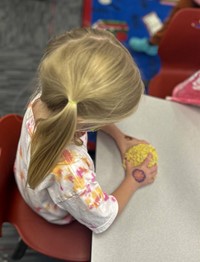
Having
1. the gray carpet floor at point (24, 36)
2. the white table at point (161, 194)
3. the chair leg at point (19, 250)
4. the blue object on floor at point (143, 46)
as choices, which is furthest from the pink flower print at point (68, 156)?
the blue object on floor at point (143, 46)

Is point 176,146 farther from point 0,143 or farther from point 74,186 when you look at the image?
point 0,143

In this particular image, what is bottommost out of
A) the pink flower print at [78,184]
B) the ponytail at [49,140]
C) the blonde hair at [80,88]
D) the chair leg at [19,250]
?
the chair leg at [19,250]

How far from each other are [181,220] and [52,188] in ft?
1.17

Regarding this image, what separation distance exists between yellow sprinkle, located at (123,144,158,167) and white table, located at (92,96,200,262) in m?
0.03

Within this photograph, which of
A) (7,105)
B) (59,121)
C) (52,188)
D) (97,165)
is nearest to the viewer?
(59,121)

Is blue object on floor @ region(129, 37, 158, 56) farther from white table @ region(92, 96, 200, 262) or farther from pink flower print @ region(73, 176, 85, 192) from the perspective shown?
pink flower print @ region(73, 176, 85, 192)

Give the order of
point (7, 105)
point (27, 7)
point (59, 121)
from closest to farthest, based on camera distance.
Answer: point (59, 121) < point (7, 105) < point (27, 7)

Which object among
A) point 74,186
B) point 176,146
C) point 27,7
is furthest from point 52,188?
point 27,7

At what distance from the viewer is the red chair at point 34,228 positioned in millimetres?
1022

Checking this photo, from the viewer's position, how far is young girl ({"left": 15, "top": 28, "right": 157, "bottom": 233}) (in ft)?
2.38

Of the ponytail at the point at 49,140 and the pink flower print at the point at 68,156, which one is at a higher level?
the ponytail at the point at 49,140

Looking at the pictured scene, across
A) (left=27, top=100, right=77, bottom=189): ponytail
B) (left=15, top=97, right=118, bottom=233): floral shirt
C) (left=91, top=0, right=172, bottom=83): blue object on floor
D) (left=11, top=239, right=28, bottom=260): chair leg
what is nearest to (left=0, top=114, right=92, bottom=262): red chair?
(left=15, top=97, right=118, bottom=233): floral shirt

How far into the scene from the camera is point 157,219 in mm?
941

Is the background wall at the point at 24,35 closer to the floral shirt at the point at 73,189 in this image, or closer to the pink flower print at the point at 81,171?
the floral shirt at the point at 73,189
